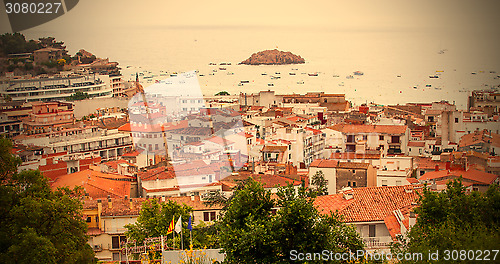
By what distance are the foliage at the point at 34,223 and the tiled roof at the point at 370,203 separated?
2132 millimetres

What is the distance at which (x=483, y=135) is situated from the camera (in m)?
12.4

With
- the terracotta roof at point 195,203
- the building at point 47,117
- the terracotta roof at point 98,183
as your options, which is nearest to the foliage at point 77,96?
the building at point 47,117

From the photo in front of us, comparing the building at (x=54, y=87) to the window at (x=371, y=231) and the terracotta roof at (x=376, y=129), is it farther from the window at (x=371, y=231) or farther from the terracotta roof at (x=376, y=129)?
the window at (x=371, y=231)

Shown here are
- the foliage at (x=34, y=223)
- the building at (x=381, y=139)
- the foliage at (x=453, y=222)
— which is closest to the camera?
the foliage at (x=453, y=222)

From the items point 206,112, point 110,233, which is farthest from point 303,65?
point 110,233

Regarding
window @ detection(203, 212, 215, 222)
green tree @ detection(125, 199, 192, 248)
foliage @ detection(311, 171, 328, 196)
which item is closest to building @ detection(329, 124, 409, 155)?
foliage @ detection(311, 171, 328, 196)

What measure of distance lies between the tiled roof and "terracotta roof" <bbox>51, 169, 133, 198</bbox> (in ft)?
10.4

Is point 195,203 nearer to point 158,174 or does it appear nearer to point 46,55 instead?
point 158,174

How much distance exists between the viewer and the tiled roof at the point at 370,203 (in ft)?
19.1

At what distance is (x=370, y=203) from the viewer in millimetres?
6145

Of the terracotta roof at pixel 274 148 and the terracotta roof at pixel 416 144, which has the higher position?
the terracotta roof at pixel 274 148

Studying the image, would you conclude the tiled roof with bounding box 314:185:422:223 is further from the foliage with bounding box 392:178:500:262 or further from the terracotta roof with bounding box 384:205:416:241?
the foliage with bounding box 392:178:500:262

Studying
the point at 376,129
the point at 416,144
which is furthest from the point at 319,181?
the point at 416,144

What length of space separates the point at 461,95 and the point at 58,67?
21.1 m
